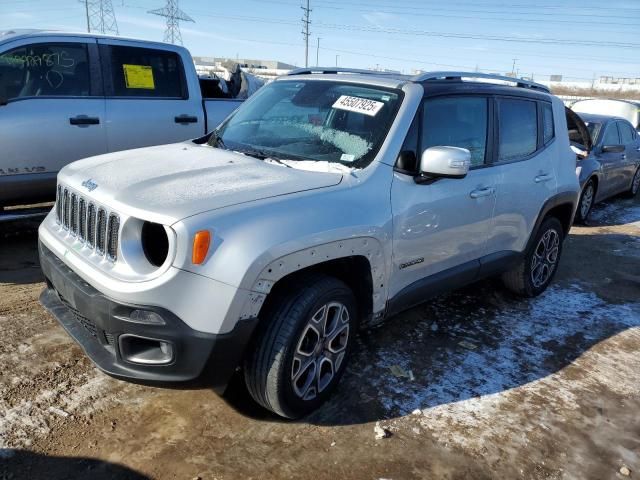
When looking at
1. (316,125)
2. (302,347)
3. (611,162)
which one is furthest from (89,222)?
(611,162)

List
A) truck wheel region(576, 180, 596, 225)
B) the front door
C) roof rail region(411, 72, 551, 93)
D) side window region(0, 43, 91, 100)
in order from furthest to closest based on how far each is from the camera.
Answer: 1. truck wheel region(576, 180, 596, 225)
2. side window region(0, 43, 91, 100)
3. roof rail region(411, 72, 551, 93)
4. the front door

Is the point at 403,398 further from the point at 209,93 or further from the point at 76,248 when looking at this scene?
the point at 209,93

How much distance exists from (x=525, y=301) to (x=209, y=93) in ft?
16.1

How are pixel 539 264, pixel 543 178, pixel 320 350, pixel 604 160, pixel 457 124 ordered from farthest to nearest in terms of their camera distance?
pixel 604 160
pixel 539 264
pixel 543 178
pixel 457 124
pixel 320 350

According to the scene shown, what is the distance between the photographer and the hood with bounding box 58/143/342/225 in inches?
99.7

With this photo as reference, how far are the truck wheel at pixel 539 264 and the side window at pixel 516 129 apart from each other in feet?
2.66

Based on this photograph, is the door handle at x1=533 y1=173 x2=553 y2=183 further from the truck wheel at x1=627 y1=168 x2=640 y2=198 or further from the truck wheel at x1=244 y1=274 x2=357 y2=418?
the truck wheel at x1=627 y1=168 x2=640 y2=198

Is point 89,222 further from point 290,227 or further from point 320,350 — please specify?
point 320,350

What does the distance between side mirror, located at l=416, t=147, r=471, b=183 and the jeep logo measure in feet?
6.04

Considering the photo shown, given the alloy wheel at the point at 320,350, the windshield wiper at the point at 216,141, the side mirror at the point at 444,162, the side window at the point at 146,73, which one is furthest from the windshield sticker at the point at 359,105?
the side window at the point at 146,73

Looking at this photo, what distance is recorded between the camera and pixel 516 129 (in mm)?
4316

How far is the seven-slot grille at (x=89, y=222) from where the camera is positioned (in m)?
2.63

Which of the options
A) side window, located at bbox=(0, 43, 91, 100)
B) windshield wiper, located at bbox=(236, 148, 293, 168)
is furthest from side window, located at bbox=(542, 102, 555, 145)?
side window, located at bbox=(0, 43, 91, 100)

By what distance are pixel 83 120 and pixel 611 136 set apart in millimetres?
8176
